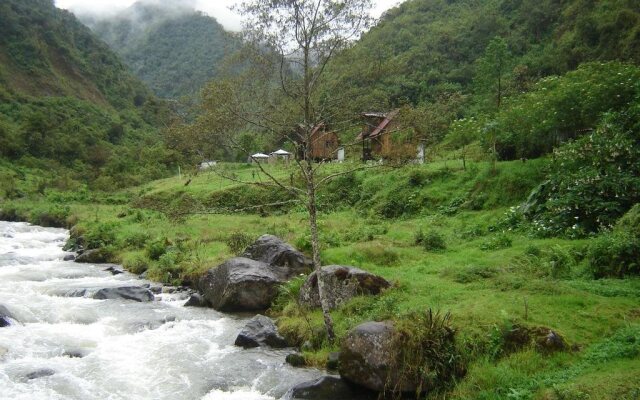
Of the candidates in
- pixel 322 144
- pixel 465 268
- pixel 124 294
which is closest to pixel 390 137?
pixel 322 144

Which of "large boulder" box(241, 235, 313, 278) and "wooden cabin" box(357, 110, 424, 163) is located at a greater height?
"wooden cabin" box(357, 110, 424, 163)

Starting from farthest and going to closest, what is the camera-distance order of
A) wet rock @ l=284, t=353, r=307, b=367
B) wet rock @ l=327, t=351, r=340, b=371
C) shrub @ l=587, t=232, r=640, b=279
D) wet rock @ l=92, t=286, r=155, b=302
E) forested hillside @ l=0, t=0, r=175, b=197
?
forested hillside @ l=0, t=0, r=175, b=197
wet rock @ l=92, t=286, r=155, b=302
shrub @ l=587, t=232, r=640, b=279
wet rock @ l=284, t=353, r=307, b=367
wet rock @ l=327, t=351, r=340, b=371

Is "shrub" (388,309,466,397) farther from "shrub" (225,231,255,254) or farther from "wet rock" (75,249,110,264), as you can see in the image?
"wet rock" (75,249,110,264)

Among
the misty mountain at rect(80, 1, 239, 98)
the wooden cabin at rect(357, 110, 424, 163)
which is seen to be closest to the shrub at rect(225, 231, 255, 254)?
the wooden cabin at rect(357, 110, 424, 163)

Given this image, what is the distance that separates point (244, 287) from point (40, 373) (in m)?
Result: 6.68

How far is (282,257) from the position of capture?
18.6m

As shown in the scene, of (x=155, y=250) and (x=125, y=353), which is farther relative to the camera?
(x=155, y=250)

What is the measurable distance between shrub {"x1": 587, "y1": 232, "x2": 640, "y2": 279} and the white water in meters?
8.10

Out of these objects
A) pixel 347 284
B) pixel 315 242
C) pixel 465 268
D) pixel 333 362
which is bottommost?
pixel 333 362

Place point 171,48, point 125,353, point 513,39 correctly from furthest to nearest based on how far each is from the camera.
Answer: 1. point 171,48
2. point 513,39
3. point 125,353

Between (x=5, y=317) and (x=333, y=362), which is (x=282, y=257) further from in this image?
(x=5, y=317)

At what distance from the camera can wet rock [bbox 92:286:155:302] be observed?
712 inches

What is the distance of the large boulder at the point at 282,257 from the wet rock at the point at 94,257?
10.5 m

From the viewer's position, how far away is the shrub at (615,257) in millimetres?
12727
